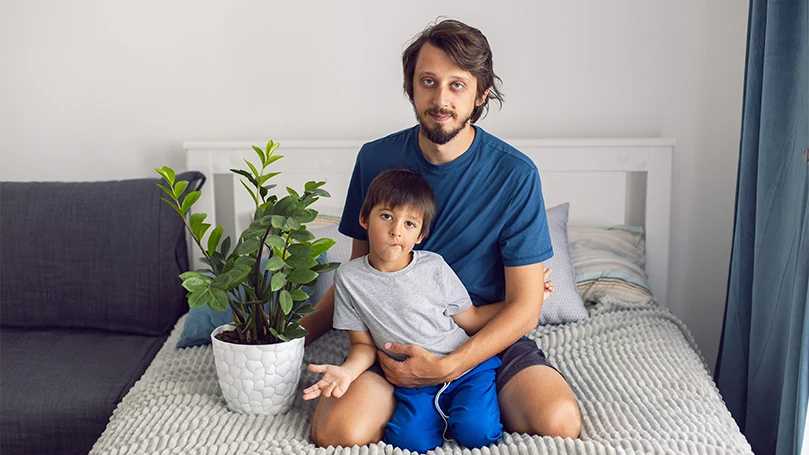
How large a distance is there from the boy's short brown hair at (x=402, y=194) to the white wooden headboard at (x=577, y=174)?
0.86 metres

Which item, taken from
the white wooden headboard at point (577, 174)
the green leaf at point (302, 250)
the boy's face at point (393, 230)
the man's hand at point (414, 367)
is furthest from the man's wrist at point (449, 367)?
the white wooden headboard at point (577, 174)

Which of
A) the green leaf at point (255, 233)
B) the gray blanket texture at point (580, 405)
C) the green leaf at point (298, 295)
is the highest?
the green leaf at point (255, 233)

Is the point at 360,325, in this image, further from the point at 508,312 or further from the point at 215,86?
the point at 215,86

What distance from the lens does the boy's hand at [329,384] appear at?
4.67 feet

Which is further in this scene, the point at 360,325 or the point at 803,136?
the point at 803,136

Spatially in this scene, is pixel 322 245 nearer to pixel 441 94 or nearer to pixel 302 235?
pixel 302 235

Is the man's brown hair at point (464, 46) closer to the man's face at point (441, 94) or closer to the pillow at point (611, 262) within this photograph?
the man's face at point (441, 94)

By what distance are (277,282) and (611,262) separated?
3.67ft

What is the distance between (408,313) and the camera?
1538 millimetres

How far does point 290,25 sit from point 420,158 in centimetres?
93

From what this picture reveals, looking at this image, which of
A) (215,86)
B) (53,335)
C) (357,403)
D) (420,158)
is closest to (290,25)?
(215,86)

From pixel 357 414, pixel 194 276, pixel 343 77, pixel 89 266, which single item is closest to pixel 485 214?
pixel 357 414

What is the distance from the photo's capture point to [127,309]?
2.21 metres

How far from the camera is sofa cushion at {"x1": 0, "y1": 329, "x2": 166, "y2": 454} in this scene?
1796mm
